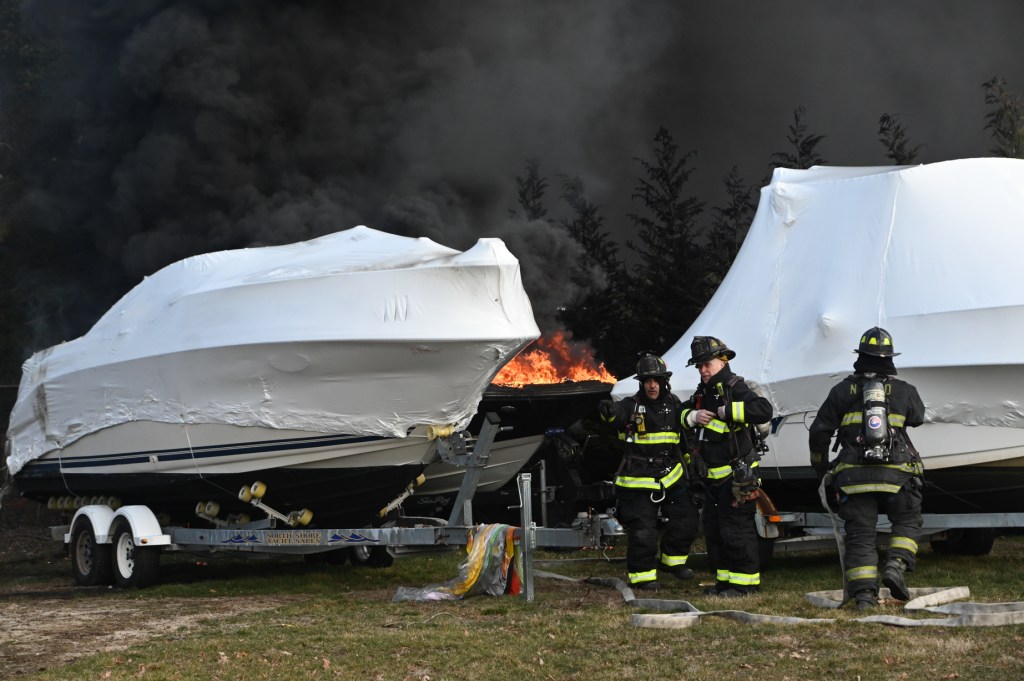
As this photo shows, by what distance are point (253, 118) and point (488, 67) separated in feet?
13.4

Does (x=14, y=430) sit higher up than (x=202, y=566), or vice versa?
(x=14, y=430)

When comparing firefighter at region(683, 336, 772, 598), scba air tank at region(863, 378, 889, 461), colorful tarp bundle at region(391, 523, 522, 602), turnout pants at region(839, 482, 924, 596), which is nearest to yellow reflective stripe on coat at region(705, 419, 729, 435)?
firefighter at region(683, 336, 772, 598)

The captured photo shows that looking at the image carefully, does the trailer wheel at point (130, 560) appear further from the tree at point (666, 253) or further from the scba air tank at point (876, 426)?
the tree at point (666, 253)

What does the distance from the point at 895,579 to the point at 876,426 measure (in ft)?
2.98

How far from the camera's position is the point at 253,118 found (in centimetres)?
1831

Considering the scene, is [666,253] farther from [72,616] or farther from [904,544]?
[72,616]

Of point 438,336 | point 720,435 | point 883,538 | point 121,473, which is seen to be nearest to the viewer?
point 720,435

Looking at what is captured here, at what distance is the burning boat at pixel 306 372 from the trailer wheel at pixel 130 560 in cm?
36

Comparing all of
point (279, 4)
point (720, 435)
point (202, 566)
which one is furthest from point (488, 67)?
point (720, 435)

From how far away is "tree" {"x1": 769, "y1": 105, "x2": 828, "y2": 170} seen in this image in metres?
18.0

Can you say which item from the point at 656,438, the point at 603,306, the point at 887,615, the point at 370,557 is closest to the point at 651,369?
the point at 656,438

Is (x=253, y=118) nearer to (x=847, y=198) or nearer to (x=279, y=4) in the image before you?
(x=279, y=4)

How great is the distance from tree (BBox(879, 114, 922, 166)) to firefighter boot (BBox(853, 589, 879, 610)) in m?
12.9

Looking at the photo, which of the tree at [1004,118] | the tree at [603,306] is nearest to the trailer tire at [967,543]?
the tree at [603,306]
